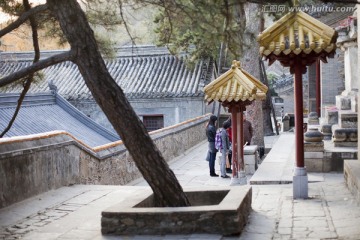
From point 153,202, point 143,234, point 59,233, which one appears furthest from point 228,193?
point 59,233

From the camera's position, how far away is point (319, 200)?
8.80 metres

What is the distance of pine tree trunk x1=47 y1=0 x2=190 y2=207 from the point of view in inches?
257

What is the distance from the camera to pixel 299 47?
28.6 ft

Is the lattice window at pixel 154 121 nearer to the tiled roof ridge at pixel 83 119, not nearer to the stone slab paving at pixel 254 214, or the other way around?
the tiled roof ridge at pixel 83 119

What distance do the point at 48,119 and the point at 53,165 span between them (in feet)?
19.2

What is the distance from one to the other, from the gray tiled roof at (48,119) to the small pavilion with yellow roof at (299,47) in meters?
7.42

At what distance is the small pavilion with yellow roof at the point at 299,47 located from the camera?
344 inches

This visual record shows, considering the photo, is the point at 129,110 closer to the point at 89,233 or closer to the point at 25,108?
the point at 89,233

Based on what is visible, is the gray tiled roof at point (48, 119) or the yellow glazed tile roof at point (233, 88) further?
the gray tiled roof at point (48, 119)

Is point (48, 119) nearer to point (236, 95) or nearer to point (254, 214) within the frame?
point (236, 95)

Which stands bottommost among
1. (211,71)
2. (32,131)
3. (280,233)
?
(280,233)

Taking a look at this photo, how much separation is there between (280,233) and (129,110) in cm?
237

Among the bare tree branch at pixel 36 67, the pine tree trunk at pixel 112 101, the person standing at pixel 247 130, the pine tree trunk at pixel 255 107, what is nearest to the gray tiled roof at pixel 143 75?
the pine tree trunk at pixel 255 107

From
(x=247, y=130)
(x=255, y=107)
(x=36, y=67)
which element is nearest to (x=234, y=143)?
(x=247, y=130)
